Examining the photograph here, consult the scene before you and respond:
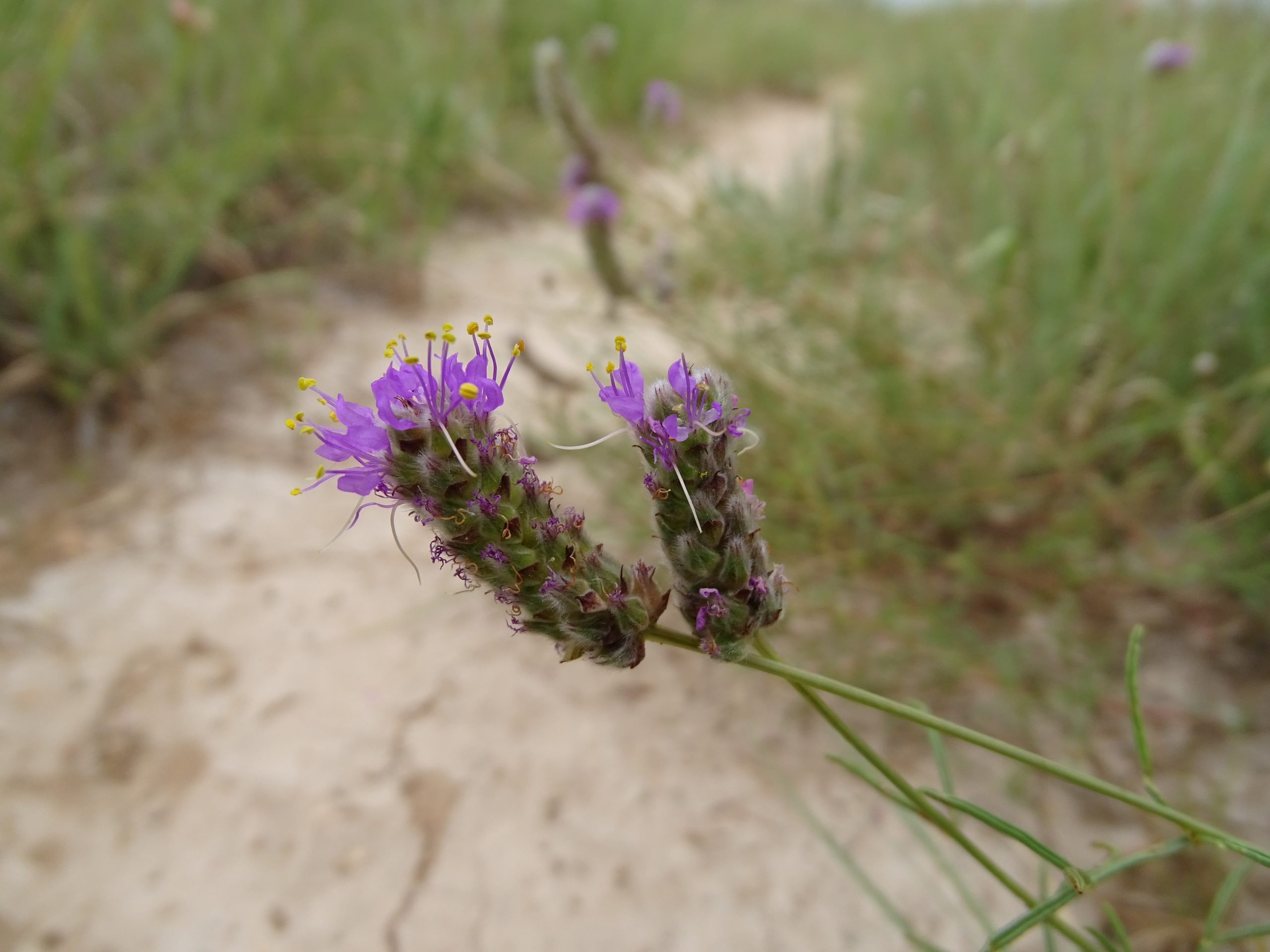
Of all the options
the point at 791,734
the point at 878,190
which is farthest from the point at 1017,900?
the point at 878,190

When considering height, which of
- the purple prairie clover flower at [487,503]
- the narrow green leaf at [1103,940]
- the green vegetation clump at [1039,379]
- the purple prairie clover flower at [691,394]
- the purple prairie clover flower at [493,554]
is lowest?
the narrow green leaf at [1103,940]

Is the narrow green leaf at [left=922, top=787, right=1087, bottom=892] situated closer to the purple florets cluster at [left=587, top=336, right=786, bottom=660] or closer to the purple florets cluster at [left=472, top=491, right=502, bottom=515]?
the purple florets cluster at [left=587, top=336, right=786, bottom=660]

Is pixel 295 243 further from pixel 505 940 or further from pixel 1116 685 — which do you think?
pixel 1116 685

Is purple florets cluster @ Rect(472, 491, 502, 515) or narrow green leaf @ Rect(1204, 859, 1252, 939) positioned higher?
purple florets cluster @ Rect(472, 491, 502, 515)

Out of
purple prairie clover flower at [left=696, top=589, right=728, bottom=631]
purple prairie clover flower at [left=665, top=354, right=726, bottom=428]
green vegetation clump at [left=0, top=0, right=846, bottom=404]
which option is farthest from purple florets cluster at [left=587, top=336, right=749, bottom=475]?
green vegetation clump at [left=0, top=0, right=846, bottom=404]

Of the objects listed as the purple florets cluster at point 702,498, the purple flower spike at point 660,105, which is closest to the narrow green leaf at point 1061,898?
the purple florets cluster at point 702,498

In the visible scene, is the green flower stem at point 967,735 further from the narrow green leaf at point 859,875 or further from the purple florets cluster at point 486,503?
the narrow green leaf at point 859,875
